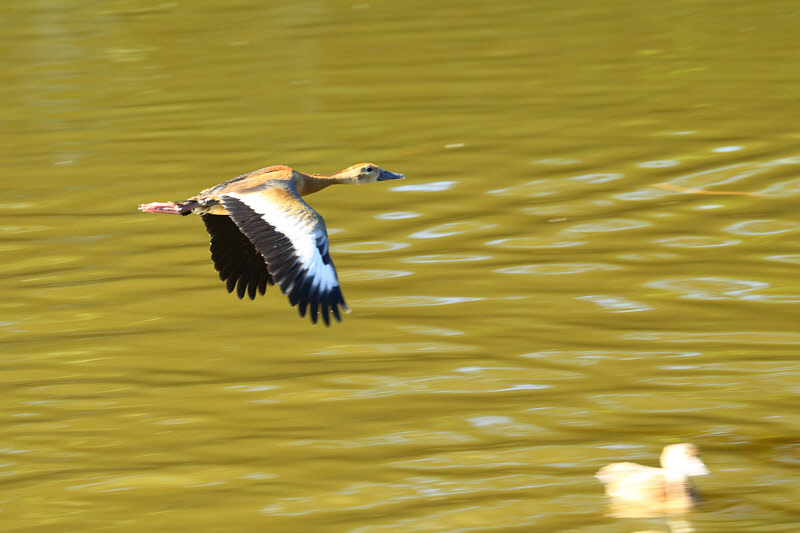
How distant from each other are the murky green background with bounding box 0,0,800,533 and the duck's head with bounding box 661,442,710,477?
18 centimetres

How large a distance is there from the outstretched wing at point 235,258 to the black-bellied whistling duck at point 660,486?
2.55 m

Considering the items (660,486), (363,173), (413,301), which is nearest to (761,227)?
(413,301)

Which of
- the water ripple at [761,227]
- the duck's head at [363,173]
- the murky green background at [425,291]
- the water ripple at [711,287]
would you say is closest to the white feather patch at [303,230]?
the murky green background at [425,291]

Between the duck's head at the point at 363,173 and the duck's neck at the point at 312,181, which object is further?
the duck's head at the point at 363,173

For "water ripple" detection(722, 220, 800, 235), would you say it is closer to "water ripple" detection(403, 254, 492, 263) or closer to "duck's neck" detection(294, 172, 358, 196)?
"water ripple" detection(403, 254, 492, 263)

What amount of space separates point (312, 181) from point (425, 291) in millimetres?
1103

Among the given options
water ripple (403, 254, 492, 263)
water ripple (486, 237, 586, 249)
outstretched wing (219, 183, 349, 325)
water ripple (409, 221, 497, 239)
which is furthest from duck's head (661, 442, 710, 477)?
water ripple (409, 221, 497, 239)

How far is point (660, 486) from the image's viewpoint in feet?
16.4

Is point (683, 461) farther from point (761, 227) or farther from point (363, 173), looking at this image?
point (761, 227)

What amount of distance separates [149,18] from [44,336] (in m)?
10.4

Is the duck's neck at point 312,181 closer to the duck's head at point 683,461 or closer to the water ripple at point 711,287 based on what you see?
the water ripple at point 711,287

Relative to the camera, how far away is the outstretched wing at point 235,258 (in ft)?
22.9

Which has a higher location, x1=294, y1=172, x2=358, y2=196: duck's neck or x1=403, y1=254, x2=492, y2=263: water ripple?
x1=294, y1=172, x2=358, y2=196: duck's neck

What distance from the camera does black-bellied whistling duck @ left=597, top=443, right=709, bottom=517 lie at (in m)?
4.98
